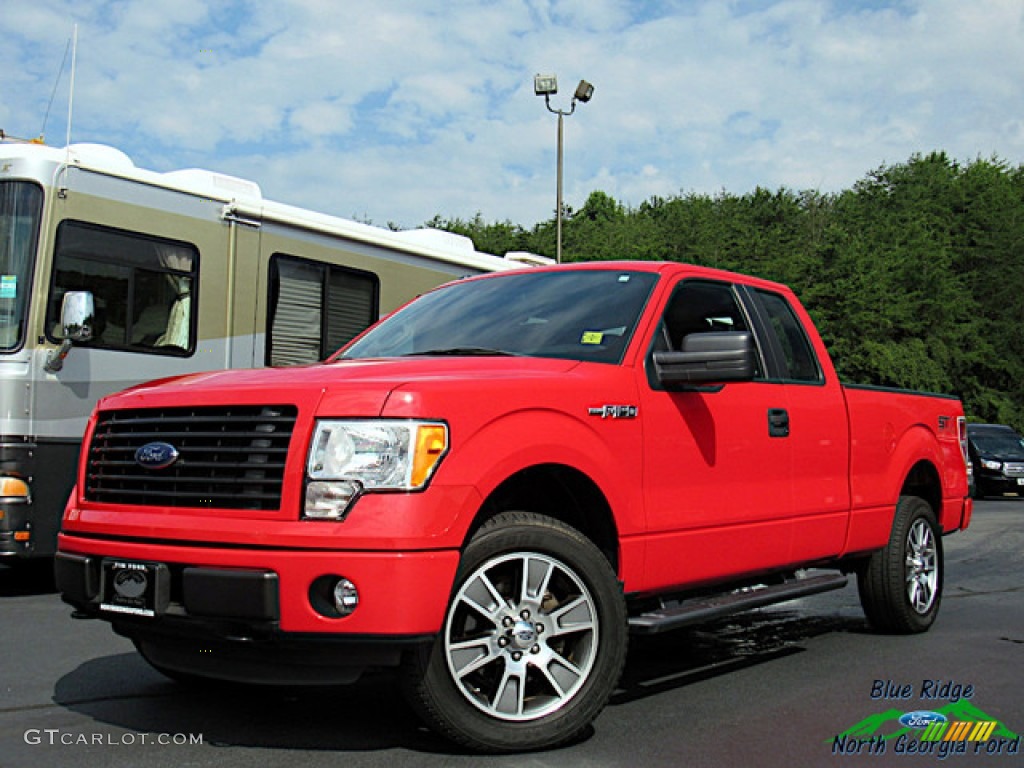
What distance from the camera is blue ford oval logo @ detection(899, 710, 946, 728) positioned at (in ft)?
15.8

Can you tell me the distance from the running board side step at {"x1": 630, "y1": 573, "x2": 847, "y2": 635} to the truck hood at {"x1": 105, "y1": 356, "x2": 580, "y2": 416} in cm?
107

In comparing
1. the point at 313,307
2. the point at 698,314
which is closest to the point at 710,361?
the point at 698,314

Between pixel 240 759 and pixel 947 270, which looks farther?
pixel 947 270

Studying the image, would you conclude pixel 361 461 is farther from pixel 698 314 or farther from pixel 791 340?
pixel 791 340

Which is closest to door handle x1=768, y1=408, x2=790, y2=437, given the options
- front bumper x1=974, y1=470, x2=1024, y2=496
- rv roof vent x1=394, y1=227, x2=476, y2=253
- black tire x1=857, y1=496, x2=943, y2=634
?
black tire x1=857, y1=496, x2=943, y2=634

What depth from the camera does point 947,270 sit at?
165 feet

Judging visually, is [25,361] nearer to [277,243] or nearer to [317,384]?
[277,243]

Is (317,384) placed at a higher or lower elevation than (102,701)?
higher

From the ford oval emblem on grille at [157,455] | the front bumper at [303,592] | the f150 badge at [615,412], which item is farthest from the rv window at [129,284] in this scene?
the f150 badge at [615,412]

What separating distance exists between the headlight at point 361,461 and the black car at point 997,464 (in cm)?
2316

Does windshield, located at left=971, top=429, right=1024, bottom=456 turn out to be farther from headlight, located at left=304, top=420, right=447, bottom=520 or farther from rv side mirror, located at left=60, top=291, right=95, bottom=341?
headlight, located at left=304, top=420, right=447, bottom=520

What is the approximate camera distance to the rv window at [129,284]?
8680 mm

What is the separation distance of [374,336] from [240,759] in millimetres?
2483

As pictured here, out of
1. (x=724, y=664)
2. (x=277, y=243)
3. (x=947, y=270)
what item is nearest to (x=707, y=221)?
(x=947, y=270)
